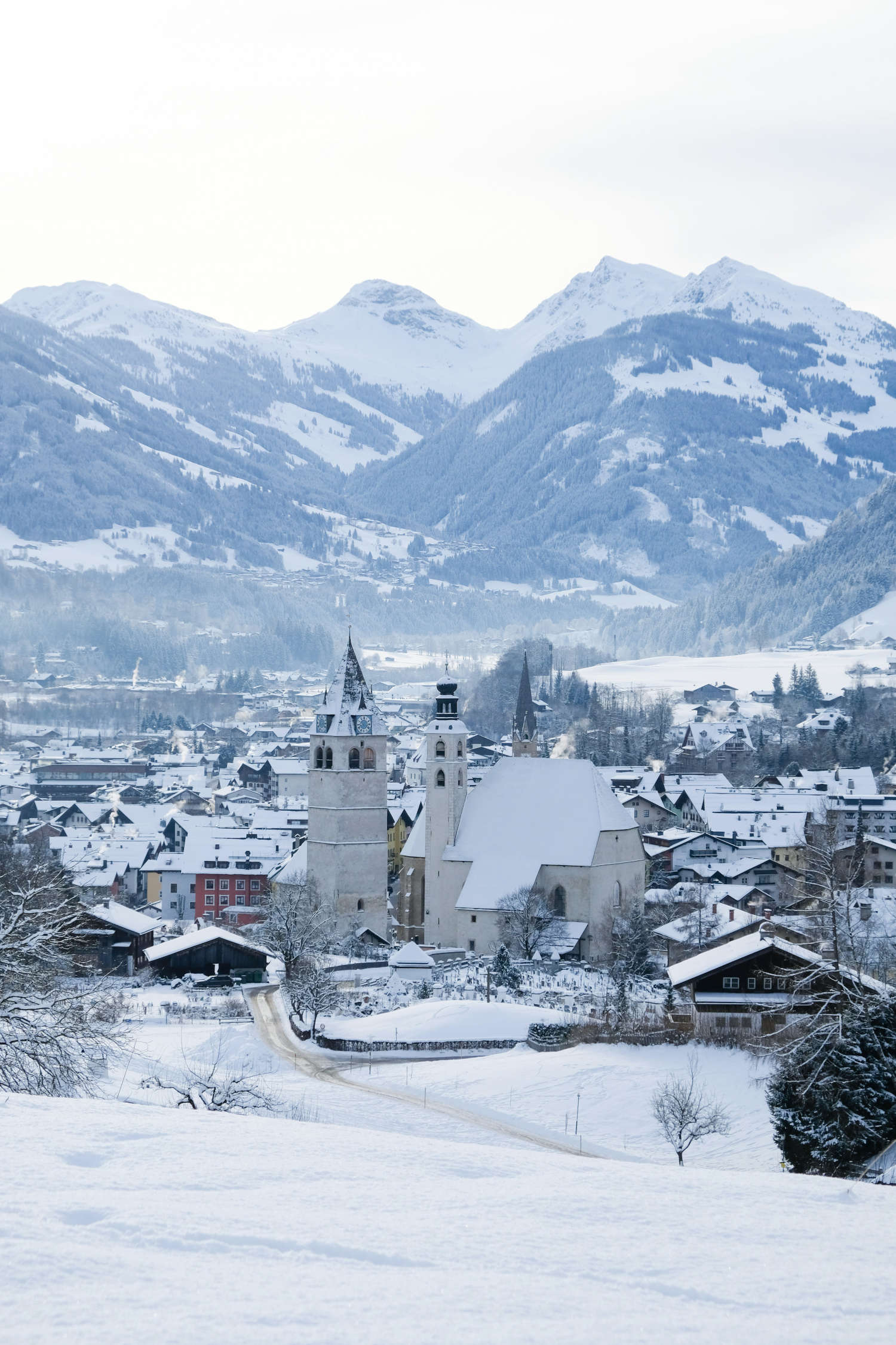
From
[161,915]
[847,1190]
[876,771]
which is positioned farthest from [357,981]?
[876,771]

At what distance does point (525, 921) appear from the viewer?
191ft

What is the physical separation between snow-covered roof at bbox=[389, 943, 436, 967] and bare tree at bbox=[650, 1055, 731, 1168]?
2258cm

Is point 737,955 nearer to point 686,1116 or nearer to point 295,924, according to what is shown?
point 686,1116

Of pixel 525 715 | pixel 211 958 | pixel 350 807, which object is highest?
pixel 525 715

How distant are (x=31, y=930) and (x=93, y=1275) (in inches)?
651

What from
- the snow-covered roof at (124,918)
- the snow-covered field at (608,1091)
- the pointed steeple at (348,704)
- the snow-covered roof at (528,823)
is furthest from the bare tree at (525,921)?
the snow-covered field at (608,1091)

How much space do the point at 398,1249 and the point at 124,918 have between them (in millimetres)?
48476

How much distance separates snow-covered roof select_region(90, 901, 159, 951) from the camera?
5709 cm

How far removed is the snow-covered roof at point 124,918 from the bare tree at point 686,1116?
1162 inches

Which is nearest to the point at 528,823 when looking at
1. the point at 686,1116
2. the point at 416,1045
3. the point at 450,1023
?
the point at 450,1023

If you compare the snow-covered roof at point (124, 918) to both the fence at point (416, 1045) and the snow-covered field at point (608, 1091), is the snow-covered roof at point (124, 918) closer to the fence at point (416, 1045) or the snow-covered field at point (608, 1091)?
the fence at point (416, 1045)

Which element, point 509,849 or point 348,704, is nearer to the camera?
point 509,849

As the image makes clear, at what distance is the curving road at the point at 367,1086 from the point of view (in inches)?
1148

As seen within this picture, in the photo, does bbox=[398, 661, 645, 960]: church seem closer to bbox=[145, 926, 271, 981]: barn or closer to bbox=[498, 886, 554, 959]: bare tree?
bbox=[498, 886, 554, 959]: bare tree
